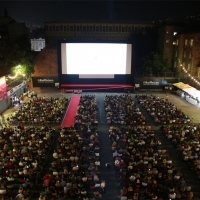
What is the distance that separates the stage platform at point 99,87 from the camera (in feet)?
119

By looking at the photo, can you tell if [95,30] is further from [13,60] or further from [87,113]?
[87,113]

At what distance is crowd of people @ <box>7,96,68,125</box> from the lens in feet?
73.9

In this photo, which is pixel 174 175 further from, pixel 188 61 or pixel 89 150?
pixel 188 61

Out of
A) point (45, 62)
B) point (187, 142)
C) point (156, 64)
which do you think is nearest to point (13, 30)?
point (45, 62)

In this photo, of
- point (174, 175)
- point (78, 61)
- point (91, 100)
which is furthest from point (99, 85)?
point (174, 175)

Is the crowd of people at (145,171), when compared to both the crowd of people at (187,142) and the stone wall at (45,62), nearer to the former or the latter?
the crowd of people at (187,142)

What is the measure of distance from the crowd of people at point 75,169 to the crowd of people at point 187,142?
5357 mm

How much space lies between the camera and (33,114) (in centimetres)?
2338

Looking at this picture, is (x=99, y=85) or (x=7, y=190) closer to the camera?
(x=7, y=190)

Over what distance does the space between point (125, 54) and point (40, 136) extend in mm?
20948

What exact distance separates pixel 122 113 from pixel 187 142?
26.2 feet

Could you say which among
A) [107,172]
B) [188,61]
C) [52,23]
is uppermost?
[52,23]

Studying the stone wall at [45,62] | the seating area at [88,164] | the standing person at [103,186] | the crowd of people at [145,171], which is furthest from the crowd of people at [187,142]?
the stone wall at [45,62]

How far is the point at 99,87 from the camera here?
3659 centimetres
